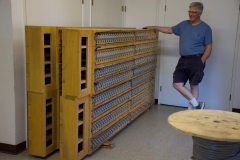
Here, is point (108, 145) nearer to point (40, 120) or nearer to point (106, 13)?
point (40, 120)

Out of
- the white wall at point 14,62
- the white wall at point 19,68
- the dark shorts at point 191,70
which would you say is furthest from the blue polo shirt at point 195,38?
the white wall at point 19,68

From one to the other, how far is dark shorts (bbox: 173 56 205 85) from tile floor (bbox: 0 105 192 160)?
0.73 meters

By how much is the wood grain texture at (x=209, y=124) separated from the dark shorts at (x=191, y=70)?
4.98 ft

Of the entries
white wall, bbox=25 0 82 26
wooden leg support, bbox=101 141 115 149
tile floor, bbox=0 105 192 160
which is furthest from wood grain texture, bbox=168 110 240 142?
white wall, bbox=25 0 82 26

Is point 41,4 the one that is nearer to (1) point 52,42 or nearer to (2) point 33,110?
(1) point 52,42

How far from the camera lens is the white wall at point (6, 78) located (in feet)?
9.43

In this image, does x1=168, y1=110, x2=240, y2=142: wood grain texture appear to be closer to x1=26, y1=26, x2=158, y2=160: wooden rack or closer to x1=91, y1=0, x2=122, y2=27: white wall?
x1=26, y1=26, x2=158, y2=160: wooden rack

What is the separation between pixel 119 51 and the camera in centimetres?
336

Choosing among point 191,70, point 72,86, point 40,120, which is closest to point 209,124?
point 72,86

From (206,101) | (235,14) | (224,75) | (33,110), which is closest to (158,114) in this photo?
(206,101)

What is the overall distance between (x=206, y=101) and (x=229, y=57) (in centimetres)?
83

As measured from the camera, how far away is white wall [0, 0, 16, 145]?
2873 mm

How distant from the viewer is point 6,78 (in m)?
2.99

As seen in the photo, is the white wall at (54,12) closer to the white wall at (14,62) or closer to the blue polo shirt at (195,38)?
the white wall at (14,62)
